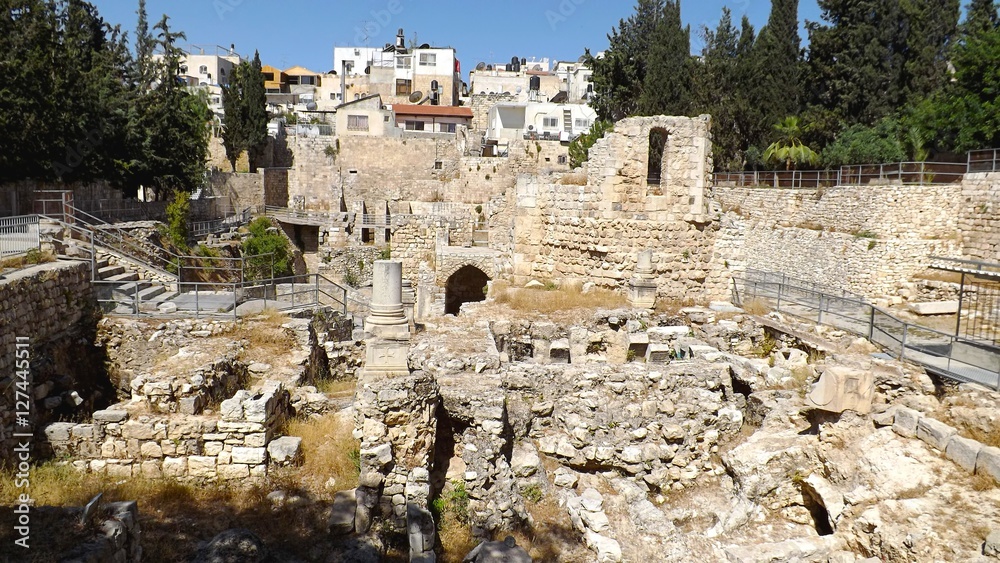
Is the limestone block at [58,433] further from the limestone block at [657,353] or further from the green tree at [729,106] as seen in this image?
the green tree at [729,106]

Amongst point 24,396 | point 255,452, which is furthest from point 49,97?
point 255,452

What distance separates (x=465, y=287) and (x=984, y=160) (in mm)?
17405

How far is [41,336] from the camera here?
9.37m

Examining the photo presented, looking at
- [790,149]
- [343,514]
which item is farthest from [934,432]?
[790,149]

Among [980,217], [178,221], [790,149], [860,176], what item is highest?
[790,149]

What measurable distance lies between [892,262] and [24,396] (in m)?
22.7

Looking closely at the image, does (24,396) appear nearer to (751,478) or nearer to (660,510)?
(660,510)

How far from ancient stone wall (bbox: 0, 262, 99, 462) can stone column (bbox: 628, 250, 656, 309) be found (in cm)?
1041

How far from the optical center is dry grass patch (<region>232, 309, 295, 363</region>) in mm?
10477

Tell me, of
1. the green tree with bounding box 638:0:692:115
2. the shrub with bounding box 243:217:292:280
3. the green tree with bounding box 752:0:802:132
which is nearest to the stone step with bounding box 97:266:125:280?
the shrub with bounding box 243:217:292:280

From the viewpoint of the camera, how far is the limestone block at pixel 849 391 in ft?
27.1

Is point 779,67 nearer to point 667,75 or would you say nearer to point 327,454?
point 667,75

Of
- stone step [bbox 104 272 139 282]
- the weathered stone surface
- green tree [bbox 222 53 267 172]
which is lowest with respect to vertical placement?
the weathered stone surface

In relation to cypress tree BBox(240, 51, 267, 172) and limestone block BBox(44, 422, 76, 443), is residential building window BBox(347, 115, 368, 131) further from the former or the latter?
limestone block BBox(44, 422, 76, 443)
